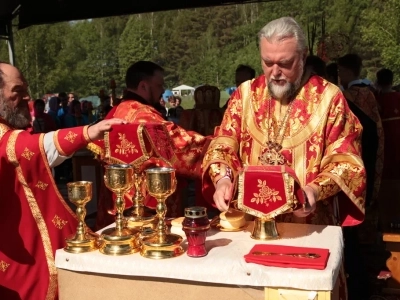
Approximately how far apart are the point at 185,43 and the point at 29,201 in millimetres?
60953

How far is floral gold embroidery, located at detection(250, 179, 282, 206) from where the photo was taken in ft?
7.17

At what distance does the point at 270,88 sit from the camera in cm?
263

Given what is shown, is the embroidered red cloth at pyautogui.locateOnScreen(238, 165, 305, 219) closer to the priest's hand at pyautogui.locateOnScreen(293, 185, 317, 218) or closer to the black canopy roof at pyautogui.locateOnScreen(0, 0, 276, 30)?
the priest's hand at pyautogui.locateOnScreen(293, 185, 317, 218)

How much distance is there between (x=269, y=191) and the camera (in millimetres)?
2193

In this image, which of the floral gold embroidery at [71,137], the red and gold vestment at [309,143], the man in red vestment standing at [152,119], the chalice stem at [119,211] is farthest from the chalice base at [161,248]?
the man in red vestment standing at [152,119]

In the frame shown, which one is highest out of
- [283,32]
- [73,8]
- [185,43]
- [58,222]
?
[185,43]

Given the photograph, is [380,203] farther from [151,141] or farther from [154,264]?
[154,264]

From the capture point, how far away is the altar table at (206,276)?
1924 millimetres

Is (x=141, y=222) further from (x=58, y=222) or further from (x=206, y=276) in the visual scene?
(x=206, y=276)

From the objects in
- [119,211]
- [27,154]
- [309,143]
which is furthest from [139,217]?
[309,143]

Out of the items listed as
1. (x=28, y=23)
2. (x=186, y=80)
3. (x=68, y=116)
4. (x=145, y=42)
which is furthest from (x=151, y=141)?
(x=186, y=80)

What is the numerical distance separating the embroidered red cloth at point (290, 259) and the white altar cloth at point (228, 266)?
0.7 inches

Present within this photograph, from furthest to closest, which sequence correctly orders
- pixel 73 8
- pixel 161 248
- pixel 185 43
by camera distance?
pixel 185 43 < pixel 73 8 < pixel 161 248

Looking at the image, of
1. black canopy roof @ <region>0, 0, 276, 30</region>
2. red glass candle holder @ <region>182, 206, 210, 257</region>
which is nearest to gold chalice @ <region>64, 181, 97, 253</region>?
red glass candle holder @ <region>182, 206, 210, 257</region>
